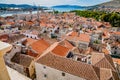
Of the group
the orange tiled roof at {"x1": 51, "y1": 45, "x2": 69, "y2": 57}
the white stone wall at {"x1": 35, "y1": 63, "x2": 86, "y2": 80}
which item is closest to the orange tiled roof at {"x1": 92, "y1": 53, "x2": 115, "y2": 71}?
the orange tiled roof at {"x1": 51, "y1": 45, "x2": 69, "y2": 57}

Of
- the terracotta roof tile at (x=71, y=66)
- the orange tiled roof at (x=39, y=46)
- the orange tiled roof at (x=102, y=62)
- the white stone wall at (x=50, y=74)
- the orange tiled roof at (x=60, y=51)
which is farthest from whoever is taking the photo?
the orange tiled roof at (x=39, y=46)

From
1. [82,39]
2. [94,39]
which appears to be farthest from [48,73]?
[94,39]

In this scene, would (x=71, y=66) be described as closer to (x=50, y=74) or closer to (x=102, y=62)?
(x=50, y=74)

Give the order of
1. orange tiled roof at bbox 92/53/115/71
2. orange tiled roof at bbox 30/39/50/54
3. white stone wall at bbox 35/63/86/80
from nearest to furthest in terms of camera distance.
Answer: white stone wall at bbox 35/63/86/80 < orange tiled roof at bbox 92/53/115/71 < orange tiled roof at bbox 30/39/50/54

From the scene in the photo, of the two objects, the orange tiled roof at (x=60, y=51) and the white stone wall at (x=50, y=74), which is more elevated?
the orange tiled roof at (x=60, y=51)

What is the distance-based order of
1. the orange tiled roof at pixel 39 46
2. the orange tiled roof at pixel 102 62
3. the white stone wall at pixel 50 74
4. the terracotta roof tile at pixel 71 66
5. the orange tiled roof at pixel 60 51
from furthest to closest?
the orange tiled roof at pixel 39 46 → the orange tiled roof at pixel 60 51 → the orange tiled roof at pixel 102 62 → the white stone wall at pixel 50 74 → the terracotta roof tile at pixel 71 66

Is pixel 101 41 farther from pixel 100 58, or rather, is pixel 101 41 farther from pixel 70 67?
pixel 70 67

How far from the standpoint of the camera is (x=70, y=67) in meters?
17.8

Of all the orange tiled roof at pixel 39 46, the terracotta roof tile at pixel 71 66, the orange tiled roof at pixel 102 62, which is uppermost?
the terracotta roof tile at pixel 71 66

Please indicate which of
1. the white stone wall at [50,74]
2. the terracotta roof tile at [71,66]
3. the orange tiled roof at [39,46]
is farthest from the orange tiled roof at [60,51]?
the orange tiled roof at [39,46]

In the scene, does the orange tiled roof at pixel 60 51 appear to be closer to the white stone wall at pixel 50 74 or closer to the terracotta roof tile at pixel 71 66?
the terracotta roof tile at pixel 71 66

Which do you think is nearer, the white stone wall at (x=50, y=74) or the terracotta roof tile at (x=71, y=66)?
the terracotta roof tile at (x=71, y=66)

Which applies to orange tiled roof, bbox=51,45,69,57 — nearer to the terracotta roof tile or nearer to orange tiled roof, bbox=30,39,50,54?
the terracotta roof tile

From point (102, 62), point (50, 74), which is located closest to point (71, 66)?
point (50, 74)
